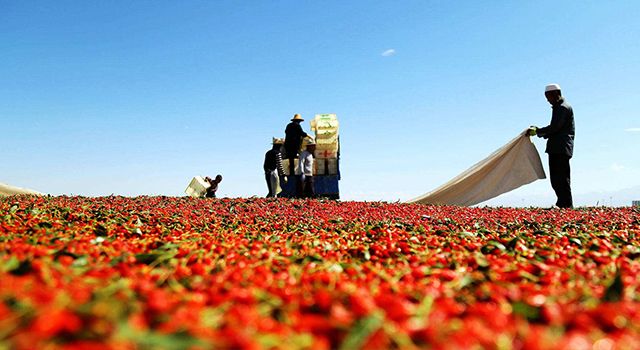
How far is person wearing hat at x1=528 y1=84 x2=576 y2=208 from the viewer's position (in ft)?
33.4

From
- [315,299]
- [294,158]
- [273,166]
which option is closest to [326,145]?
[294,158]

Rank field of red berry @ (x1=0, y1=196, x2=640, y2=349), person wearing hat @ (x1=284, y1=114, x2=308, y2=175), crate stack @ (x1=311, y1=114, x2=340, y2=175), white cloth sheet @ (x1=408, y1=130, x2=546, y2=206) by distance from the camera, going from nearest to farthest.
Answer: field of red berry @ (x1=0, y1=196, x2=640, y2=349)
white cloth sheet @ (x1=408, y1=130, x2=546, y2=206)
person wearing hat @ (x1=284, y1=114, x2=308, y2=175)
crate stack @ (x1=311, y1=114, x2=340, y2=175)

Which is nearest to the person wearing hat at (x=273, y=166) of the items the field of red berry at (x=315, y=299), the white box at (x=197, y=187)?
the white box at (x=197, y=187)

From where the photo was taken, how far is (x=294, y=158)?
46.6 ft

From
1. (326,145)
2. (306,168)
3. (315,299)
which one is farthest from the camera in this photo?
(326,145)

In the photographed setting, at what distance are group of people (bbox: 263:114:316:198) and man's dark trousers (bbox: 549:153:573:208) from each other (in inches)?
245

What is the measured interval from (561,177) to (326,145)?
680 centimetres

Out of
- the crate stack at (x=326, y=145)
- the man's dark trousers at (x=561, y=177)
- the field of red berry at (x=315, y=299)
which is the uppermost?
the crate stack at (x=326, y=145)

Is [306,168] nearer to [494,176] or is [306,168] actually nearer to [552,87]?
[494,176]

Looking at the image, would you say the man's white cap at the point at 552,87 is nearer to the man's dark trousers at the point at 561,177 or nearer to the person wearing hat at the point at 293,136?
the man's dark trousers at the point at 561,177

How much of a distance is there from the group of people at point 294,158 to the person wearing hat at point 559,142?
6134 millimetres

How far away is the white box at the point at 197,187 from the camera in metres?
16.6

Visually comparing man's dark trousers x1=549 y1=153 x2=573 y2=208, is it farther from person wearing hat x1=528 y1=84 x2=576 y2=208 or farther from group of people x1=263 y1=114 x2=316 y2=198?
group of people x1=263 y1=114 x2=316 y2=198

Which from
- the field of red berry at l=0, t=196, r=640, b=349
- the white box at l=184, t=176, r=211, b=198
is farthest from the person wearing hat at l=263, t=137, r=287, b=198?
the field of red berry at l=0, t=196, r=640, b=349
